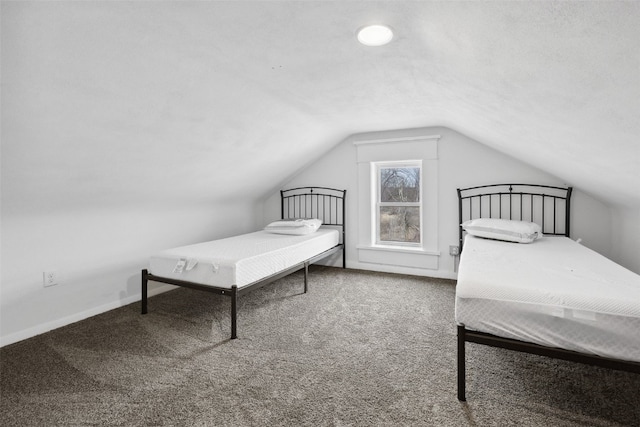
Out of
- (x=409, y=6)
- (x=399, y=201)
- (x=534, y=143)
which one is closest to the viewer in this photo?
(x=409, y=6)

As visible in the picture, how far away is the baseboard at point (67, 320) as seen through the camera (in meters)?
2.34

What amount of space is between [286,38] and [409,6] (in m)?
0.68

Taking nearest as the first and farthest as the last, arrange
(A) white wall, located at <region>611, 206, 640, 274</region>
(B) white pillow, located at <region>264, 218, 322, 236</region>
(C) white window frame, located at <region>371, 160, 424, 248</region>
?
(A) white wall, located at <region>611, 206, 640, 274</region> → (B) white pillow, located at <region>264, 218, 322, 236</region> → (C) white window frame, located at <region>371, 160, 424, 248</region>

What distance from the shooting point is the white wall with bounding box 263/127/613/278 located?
3330 millimetres

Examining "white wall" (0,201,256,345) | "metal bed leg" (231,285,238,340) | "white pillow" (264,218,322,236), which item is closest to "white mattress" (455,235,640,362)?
"metal bed leg" (231,285,238,340)

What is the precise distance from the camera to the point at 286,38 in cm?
172

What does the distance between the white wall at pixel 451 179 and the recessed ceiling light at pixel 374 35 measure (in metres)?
2.47

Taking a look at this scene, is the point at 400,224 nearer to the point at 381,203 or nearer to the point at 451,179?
the point at 381,203

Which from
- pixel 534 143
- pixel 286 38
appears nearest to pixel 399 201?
pixel 534 143

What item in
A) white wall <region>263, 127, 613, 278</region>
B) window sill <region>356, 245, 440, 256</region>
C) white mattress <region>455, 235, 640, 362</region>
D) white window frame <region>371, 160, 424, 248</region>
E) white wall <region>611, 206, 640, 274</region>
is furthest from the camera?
white window frame <region>371, 160, 424, 248</region>

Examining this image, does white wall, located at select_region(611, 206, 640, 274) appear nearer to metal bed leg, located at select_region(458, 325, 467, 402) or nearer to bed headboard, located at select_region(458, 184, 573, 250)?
bed headboard, located at select_region(458, 184, 573, 250)

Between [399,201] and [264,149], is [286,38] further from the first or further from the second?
[399,201]

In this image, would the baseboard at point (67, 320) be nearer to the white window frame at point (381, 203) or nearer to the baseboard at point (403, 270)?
the baseboard at point (403, 270)

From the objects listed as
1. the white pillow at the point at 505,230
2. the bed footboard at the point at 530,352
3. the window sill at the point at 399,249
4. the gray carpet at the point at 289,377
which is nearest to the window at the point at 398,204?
the window sill at the point at 399,249
